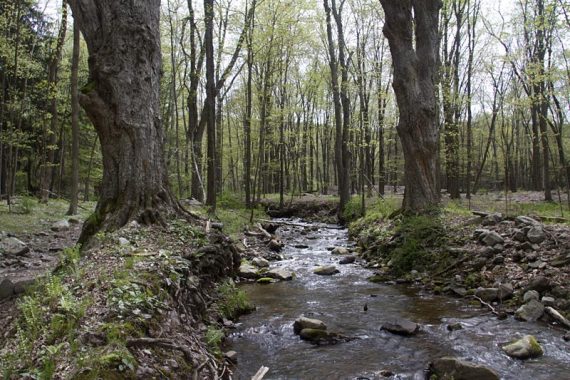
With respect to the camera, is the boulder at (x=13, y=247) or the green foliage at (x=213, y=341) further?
the boulder at (x=13, y=247)

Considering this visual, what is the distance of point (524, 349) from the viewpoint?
475cm

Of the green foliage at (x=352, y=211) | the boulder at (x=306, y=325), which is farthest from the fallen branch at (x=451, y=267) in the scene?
the green foliage at (x=352, y=211)

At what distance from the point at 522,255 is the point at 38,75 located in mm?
22329

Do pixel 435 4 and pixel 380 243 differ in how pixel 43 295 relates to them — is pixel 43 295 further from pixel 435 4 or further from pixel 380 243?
pixel 435 4

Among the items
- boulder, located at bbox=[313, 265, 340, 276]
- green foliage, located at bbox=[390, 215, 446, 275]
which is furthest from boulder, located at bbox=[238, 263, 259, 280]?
green foliage, located at bbox=[390, 215, 446, 275]

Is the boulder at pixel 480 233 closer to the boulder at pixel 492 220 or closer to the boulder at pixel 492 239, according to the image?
the boulder at pixel 492 239

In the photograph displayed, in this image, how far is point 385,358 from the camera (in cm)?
484

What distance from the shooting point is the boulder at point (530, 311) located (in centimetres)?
592

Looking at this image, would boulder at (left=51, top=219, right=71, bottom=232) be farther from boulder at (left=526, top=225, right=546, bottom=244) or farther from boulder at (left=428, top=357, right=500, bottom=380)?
boulder at (left=526, top=225, right=546, bottom=244)

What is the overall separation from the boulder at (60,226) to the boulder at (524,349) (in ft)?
35.4

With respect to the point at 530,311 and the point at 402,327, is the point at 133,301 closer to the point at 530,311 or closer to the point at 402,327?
the point at 402,327

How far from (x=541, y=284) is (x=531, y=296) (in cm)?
28

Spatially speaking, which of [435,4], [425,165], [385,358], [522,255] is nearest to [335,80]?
[435,4]

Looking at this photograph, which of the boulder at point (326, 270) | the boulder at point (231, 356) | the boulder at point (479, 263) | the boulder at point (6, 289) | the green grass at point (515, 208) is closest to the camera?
the boulder at point (231, 356)
